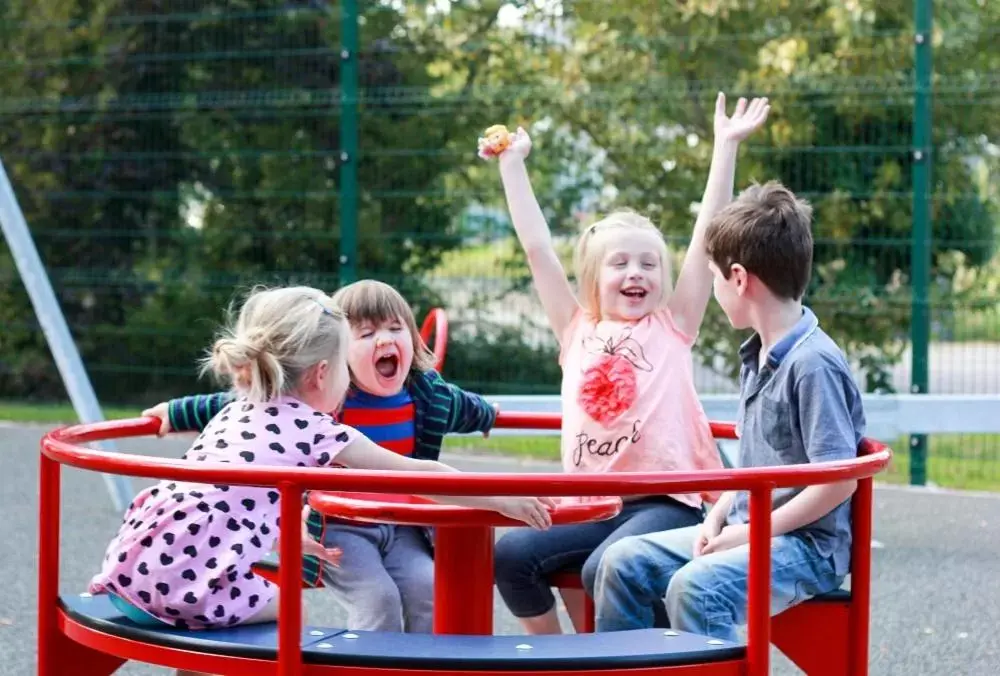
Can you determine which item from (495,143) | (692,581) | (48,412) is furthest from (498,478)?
(48,412)

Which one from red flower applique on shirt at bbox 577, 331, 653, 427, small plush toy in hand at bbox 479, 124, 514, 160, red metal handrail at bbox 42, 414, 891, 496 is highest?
small plush toy in hand at bbox 479, 124, 514, 160

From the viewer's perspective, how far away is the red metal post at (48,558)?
10.2 ft

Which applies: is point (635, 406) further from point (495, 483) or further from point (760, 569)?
point (495, 483)

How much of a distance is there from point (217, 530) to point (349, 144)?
244 inches

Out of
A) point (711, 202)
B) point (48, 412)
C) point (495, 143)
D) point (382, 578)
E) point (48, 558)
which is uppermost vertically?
point (495, 143)

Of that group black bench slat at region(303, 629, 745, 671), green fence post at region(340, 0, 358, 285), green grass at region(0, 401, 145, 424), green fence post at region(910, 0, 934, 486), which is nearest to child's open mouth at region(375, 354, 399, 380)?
black bench slat at region(303, 629, 745, 671)

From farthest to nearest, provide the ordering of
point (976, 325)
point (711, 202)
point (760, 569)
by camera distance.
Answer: point (976, 325)
point (711, 202)
point (760, 569)

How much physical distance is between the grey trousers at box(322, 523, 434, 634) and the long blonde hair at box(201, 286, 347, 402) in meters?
0.58

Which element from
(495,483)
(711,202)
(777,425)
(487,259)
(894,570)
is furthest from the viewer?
(487,259)

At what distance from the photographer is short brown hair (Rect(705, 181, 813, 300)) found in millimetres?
3316

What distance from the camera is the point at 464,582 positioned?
327 cm

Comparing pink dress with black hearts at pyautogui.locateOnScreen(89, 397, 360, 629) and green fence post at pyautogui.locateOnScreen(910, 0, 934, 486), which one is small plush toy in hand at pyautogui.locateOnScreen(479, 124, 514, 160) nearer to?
pink dress with black hearts at pyautogui.locateOnScreen(89, 397, 360, 629)

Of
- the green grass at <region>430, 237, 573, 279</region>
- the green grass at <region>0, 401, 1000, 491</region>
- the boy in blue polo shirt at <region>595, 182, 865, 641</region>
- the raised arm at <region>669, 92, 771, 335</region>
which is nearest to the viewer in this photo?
the boy in blue polo shirt at <region>595, 182, 865, 641</region>

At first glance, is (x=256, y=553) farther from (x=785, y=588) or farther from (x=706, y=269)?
(x=706, y=269)
